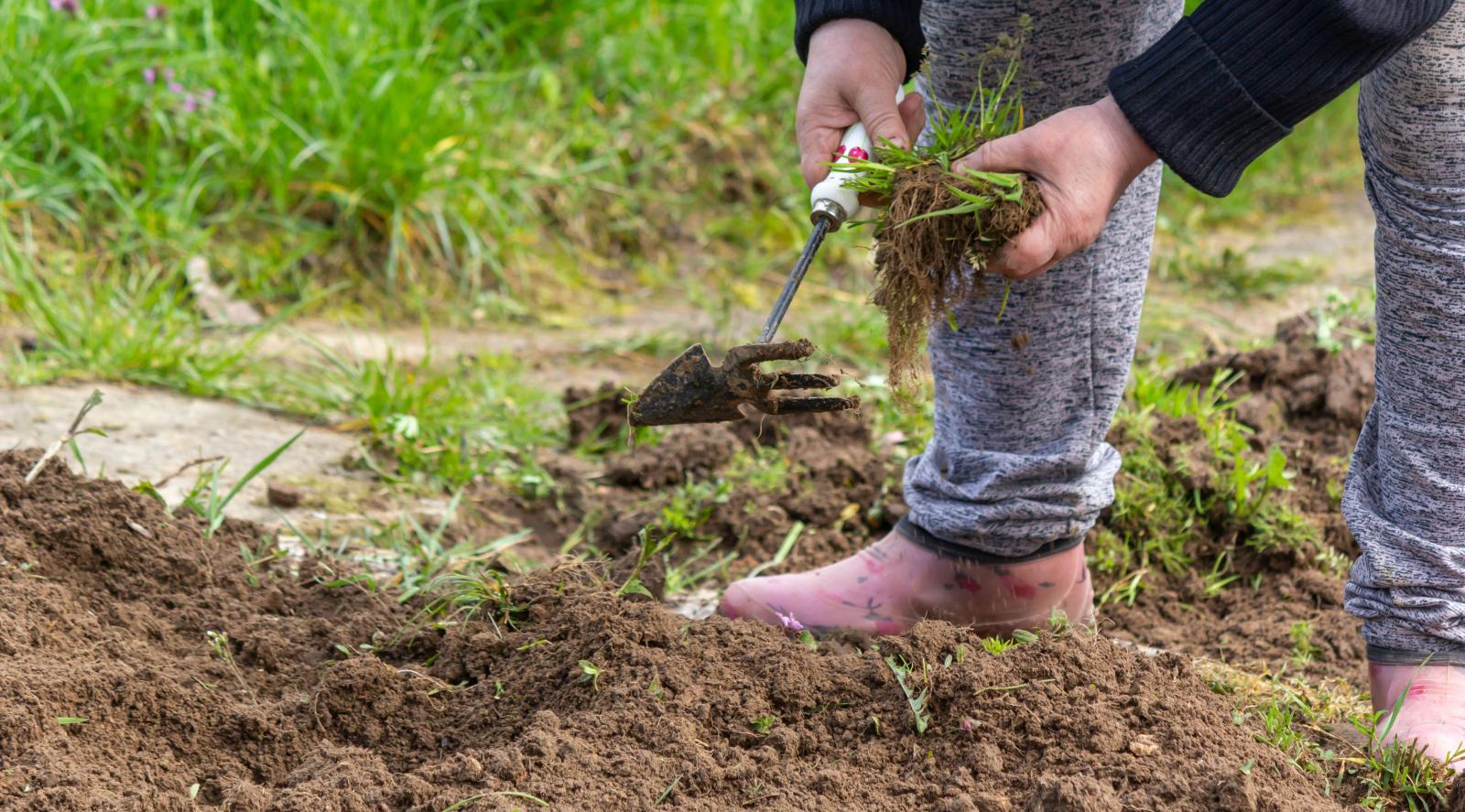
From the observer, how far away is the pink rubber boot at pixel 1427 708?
1.72 metres

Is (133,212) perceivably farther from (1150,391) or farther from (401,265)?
(1150,391)

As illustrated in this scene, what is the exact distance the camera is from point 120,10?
4.11 m

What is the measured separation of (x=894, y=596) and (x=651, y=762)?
2.23 feet

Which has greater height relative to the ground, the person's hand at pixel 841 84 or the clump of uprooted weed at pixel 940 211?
the person's hand at pixel 841 84

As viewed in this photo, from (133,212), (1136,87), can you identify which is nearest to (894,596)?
(1136,87)

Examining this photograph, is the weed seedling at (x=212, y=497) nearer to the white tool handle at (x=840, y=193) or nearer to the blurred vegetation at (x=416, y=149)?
the white tool handle at (x=840, y=193)

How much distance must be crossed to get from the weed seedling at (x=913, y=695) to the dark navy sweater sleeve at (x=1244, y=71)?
73 centimetres

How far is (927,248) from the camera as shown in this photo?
1654mm

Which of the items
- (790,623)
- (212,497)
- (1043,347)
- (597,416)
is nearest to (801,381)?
(1043,347)

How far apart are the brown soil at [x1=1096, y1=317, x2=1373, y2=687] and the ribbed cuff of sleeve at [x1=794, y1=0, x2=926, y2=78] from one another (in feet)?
3.66

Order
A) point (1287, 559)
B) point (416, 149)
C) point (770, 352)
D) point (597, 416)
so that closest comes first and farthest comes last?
point (770, 352), point (1287, 559), point (597, 416), point (416, 149)

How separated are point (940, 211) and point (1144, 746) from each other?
0.71m

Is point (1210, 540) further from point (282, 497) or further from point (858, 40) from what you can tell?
point (282, 497)

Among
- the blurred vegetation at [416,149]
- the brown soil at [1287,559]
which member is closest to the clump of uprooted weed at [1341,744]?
the brown soil at [1287,559]
